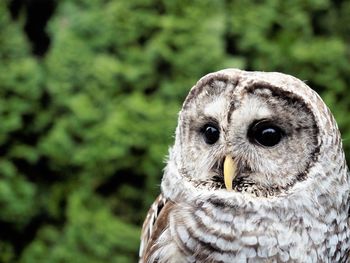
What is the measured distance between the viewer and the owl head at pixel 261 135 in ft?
7.29

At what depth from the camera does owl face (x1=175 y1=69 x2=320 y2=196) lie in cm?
222

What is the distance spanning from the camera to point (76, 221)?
529 cm

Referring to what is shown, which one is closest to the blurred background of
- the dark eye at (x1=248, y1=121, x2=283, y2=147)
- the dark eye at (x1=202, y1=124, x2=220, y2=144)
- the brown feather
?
the brown feather

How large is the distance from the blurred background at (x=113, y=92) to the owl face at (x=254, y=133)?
2.74 meters

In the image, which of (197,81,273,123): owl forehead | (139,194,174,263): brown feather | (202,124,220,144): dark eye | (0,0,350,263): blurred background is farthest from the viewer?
(0,0,350,263): blurred background

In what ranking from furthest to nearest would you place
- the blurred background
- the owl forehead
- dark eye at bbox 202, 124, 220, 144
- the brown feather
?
the blurred background, the brown feather, dark eye at bbox 202, 124, 220, 144, the owl forehead

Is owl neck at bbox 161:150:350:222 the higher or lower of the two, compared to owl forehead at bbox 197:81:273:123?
lower

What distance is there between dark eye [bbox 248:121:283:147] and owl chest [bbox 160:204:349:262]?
0.27 m

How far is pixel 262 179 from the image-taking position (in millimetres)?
2297

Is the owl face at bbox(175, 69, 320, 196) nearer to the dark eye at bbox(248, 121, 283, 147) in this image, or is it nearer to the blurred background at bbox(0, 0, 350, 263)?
the dark eye at bbox(248, 121, 283, 147)

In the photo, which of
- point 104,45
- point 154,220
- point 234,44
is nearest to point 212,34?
point 234,44

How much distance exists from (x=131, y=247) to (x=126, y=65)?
154 centimetres

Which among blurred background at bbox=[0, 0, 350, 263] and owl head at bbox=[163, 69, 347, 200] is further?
blurred background at bbox=[0, 0, 350, 263]

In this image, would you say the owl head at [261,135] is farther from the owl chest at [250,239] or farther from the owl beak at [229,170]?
the owl chest at [250,239]
